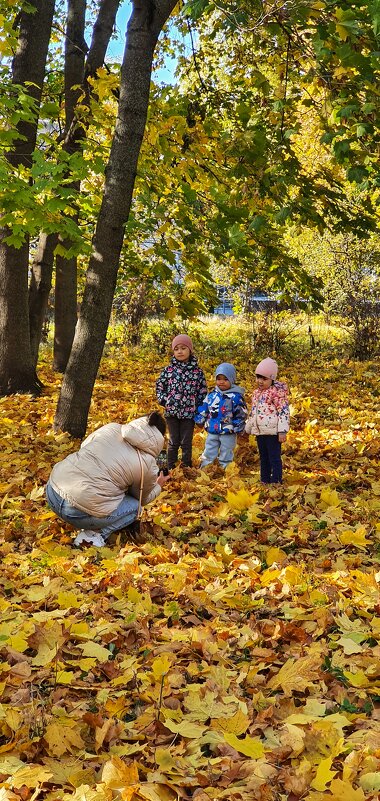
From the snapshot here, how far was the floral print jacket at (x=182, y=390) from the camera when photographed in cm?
639

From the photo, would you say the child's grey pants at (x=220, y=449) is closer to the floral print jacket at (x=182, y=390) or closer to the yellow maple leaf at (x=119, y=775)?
the floral print jacket at (x=182, y=390)

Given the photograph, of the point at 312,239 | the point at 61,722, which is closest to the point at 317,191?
the point at 61,722

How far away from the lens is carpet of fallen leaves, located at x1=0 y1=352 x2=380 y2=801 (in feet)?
6.90

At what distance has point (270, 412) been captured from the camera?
19.1 ft

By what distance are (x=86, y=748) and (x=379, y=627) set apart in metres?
1.60

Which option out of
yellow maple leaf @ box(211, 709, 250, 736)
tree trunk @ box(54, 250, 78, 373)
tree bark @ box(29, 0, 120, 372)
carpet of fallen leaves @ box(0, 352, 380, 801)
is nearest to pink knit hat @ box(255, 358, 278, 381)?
carpet of fallen leaves @ box(0, 352, 380, 801)

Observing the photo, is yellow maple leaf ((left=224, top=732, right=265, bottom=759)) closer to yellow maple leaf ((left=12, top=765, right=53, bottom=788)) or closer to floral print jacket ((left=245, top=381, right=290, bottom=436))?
yellow maple leaf ((left=12, top=765, right=53, bottom=788))

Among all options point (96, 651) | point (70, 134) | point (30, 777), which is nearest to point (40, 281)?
point (70, 134)

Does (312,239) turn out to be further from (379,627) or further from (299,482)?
(379,627)

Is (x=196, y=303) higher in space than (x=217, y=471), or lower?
higher

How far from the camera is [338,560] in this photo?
4039 mm

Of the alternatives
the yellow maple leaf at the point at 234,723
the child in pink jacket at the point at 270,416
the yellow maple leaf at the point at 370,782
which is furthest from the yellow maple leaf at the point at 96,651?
the child in pink jacket at the point at 270,416

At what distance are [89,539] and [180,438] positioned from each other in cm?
236

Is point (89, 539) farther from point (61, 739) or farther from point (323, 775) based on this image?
point (323, 775)
